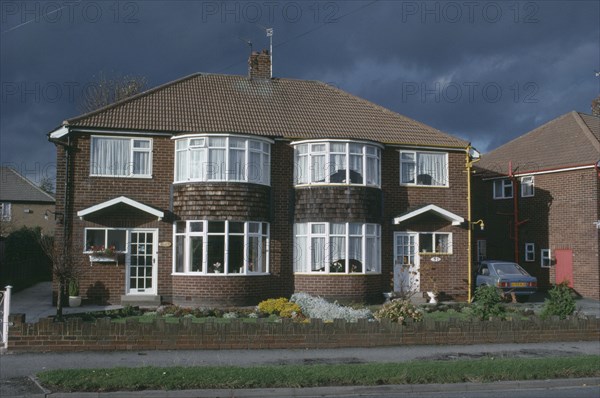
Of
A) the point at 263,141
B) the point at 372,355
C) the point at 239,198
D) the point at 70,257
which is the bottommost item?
the point at 372,355

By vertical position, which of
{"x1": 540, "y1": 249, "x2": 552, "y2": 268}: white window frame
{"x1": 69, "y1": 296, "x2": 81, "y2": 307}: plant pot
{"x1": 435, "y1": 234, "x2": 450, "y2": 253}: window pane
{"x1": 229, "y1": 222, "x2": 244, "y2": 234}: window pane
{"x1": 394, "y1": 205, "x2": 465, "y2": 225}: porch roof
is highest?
{"x1": 394, "y1": 205, "x2": 465, "y2": 225}: porch roof

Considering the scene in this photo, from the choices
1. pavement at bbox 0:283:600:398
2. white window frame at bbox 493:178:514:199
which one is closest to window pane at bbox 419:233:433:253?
white window frame at bbox 493:178:514:199

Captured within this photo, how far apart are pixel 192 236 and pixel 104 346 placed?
9.09m

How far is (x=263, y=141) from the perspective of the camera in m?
22.1

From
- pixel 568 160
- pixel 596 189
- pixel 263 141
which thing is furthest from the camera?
pixel 568 160

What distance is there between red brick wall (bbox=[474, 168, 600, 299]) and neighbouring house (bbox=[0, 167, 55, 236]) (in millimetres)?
31774

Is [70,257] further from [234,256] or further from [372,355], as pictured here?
[372,355]

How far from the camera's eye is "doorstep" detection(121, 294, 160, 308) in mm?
20875

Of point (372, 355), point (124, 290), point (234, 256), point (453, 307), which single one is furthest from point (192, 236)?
point (372, 355)

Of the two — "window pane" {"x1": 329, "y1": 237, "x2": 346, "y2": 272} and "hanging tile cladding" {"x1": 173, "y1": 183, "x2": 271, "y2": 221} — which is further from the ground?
"hanging tile cladding" {"x1": 173, "y1": 183, "x2": 271, "y2": 221}

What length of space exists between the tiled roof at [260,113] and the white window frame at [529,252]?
27.3 feet

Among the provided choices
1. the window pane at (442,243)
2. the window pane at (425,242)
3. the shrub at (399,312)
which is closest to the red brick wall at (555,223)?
the window pane at (442,243)

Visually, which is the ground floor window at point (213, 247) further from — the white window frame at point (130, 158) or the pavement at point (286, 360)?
the pavement at point (286, 360)

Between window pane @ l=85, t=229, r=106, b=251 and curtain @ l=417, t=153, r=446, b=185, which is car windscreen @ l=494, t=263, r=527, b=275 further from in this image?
window pane @ l=85, t=229, r=106, b=251
